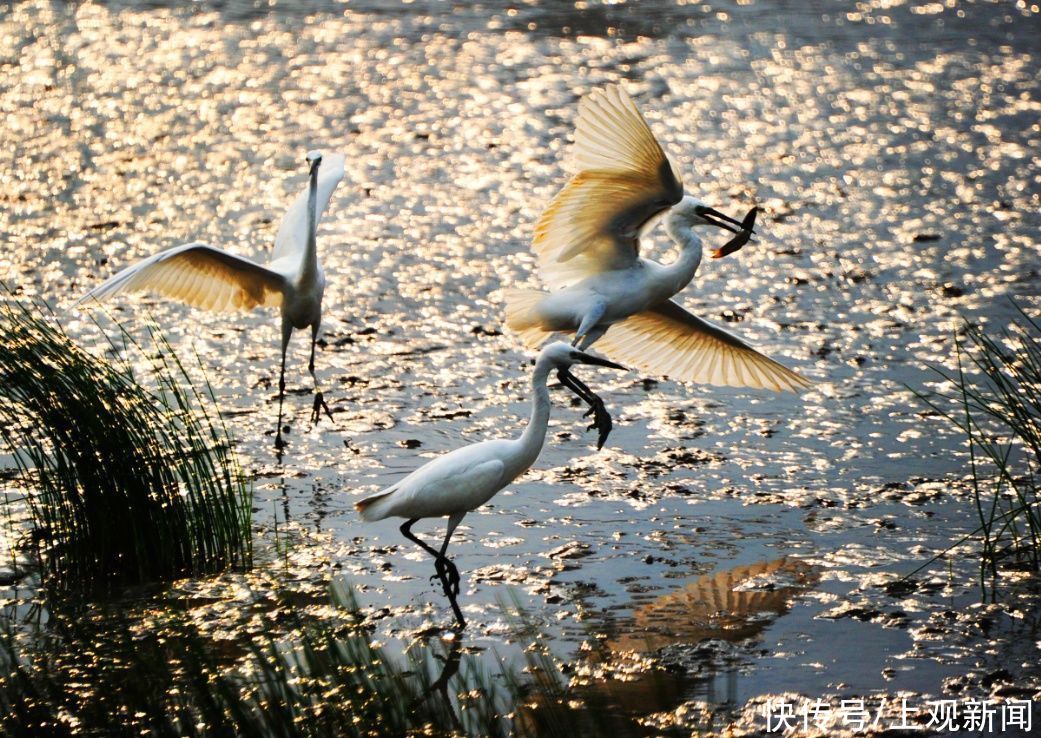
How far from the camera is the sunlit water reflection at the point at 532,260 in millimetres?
6320

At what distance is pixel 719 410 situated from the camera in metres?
8.14

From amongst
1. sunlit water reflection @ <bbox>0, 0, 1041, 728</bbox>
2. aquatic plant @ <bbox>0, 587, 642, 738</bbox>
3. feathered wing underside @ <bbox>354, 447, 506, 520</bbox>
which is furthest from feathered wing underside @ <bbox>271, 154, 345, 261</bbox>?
aquatic plant @ <bbox>0, 587, 642, 738</bbox>

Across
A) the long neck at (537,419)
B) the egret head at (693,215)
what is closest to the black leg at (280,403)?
the long neck at (537,419)

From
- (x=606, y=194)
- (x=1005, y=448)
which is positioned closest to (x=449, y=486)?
(x=606, y=194)

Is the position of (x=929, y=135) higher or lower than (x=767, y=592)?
higher

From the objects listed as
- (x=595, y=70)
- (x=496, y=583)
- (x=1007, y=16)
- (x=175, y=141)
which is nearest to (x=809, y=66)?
(x=595, y=70)

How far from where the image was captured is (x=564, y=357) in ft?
19.1

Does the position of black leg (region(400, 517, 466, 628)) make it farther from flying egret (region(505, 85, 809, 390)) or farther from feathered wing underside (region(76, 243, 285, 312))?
feathered wing underside (region(76, 243, 285, 312))

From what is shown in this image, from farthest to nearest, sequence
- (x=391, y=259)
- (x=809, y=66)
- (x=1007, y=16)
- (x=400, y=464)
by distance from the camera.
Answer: (x=1007, y=16) → (x=809, y=66) → (x=391, y=259) → (x=400, y=464)

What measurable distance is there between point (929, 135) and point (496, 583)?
861 cm

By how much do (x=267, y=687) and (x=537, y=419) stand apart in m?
1.52

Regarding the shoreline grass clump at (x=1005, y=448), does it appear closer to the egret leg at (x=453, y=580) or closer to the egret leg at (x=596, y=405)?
the egret leg at (x=596, y=405)

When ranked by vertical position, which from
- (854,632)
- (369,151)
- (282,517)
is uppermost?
(369,151)

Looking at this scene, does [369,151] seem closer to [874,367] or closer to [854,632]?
[874,367]
